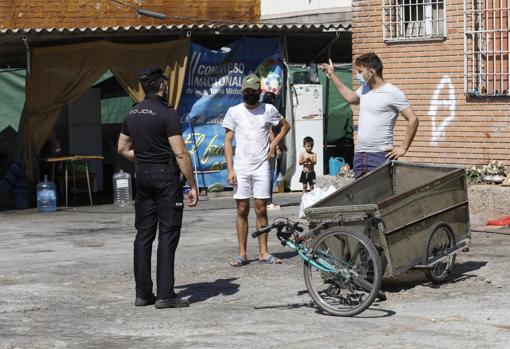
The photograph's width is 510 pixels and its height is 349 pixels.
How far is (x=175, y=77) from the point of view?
20.8 m

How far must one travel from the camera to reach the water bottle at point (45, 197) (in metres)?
19.3

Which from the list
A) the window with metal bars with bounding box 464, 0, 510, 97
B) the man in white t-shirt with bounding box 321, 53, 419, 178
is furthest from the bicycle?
the window with metal bars with bounding box 464, 0, 510, 97

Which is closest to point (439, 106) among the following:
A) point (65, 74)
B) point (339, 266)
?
point (65, 74)

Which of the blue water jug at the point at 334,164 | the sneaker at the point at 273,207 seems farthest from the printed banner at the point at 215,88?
the sneaker at the point at 273,207

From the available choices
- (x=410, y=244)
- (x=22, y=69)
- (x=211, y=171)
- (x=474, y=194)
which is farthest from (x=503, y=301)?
(x=22, y=69)

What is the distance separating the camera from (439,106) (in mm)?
16047

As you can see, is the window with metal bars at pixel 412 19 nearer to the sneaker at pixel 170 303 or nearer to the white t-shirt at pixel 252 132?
the white t-shirt at pixel 252 132

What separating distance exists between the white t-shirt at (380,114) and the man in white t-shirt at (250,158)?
1.03 m

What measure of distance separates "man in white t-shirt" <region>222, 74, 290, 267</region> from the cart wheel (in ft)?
6.35

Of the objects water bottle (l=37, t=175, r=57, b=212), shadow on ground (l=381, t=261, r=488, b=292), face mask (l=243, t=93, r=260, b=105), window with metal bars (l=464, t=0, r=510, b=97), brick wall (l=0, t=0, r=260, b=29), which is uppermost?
brick wall (l=0, t=0, r=260, b=29)

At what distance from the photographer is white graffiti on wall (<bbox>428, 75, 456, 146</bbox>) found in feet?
52.2

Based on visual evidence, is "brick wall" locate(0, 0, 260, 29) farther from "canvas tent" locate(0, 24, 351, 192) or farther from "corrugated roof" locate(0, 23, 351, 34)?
"corrugated roof" locate(0, 23, 351, 34)

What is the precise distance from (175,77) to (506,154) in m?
7.58

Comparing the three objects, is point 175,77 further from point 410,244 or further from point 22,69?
point 410,244
